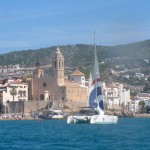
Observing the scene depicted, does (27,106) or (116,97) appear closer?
(27,106)

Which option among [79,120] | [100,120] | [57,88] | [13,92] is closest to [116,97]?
[57,88]

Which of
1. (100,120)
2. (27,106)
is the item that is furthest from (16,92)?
(100,120)

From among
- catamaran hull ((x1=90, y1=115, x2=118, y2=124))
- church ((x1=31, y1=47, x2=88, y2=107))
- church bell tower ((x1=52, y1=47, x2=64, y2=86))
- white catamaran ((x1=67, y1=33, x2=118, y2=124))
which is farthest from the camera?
church bell tower ((x1=52, y1=47, x2=64, y2=86))

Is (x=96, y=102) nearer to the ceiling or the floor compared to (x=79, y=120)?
nearer to the ceiling

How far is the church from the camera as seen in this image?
404ft

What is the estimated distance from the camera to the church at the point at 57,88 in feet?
404

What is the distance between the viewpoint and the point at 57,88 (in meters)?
123

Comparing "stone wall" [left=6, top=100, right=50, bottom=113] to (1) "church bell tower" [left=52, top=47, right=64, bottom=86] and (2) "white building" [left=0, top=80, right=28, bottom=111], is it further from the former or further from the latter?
(1) "church bell tower" [left=52, top=47, right=64, bottom=86]

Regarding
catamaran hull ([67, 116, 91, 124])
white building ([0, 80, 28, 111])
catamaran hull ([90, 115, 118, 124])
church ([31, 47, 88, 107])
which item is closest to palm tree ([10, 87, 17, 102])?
white building ([0, 80, 28, 111])

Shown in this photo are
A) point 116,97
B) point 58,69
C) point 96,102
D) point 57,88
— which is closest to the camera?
point 96,102

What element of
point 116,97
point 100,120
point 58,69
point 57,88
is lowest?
point 100,120

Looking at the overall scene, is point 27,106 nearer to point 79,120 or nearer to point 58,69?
point 58,69

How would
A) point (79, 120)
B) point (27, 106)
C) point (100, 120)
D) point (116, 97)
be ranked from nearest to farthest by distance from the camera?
point (100, 120)
point (79, 120)
point (27, 106)
point (116, 97)

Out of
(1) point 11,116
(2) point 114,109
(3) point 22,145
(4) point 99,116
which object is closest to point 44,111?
(1) point 11,116
